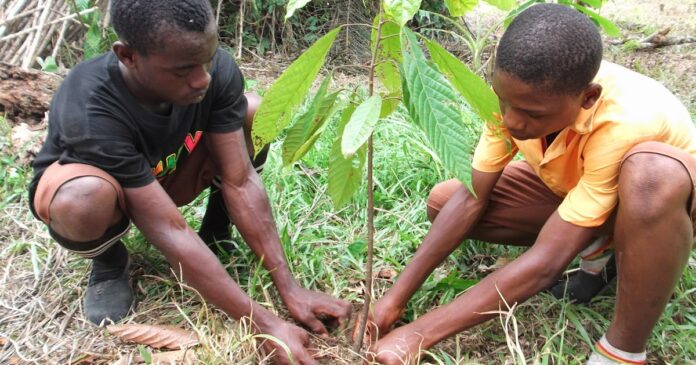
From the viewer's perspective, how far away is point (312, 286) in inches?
71.4

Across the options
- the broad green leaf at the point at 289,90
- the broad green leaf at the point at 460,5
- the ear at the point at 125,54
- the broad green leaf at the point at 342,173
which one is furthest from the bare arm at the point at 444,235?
the ear at the point at 125,54

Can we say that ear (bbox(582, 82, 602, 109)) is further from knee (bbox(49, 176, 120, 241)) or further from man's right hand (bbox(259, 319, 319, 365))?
knee (bbox(49, 176, 120, 241))

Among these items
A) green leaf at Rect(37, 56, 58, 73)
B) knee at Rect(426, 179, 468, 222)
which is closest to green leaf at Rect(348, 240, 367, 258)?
knee at Rect(426, 179, 468, 222)

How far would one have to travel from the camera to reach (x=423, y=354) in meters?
1.49

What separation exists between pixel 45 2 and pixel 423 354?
2970 millimetres

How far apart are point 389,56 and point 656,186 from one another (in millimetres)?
617

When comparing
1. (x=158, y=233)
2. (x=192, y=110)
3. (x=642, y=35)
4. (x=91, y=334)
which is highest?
(x=192, y=110)

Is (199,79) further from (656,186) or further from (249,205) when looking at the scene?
(656,186)

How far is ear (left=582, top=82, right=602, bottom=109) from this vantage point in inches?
51.3

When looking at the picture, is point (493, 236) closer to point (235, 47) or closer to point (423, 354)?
point (423, 354)

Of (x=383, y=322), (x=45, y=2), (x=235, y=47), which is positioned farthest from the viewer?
(x=235, y=47)

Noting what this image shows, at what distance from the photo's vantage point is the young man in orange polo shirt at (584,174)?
125 cm

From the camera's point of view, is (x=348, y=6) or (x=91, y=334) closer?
(x=91, y=334)

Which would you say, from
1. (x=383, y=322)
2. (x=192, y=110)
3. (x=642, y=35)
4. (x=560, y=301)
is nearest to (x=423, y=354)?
(x=383, y=322)
